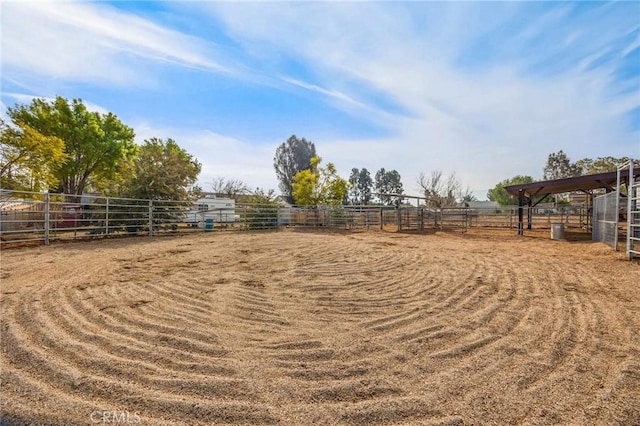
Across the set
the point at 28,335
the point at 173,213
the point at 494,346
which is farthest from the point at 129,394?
the point at 173,213

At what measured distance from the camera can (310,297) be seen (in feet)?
11.4

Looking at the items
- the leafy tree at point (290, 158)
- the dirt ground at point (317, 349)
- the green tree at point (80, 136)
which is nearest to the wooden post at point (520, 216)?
the dirt ground at point (317, 349)

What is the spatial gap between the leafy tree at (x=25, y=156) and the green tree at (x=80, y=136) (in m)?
1.45

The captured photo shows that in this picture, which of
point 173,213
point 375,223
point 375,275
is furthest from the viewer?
point 375,223

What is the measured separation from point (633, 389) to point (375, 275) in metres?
2.99

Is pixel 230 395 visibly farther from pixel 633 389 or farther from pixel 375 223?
pixel 375 223

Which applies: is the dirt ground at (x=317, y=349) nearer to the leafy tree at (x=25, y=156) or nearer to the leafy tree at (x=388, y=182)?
the leafy tree at (x=25, y=156)

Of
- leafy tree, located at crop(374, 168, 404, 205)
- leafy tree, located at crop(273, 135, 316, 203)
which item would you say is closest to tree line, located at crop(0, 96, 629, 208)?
leafy tree, located at crop(273, 135, 316, 203)

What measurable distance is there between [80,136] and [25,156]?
15.3 ft

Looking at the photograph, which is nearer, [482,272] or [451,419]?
[451,419]

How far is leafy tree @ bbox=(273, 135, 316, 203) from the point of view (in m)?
41.3

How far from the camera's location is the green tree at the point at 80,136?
16281 mm

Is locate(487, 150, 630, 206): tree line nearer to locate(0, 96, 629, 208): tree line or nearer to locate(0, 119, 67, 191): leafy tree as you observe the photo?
locate(0, 96, 629, 208): tree line

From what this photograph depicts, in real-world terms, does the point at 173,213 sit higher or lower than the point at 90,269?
higher
